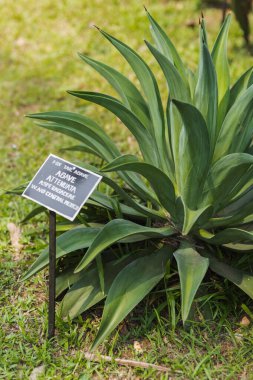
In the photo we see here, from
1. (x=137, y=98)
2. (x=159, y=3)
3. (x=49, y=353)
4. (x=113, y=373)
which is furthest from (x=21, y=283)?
(x=159, y=3)

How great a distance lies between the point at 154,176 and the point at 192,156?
16 cm

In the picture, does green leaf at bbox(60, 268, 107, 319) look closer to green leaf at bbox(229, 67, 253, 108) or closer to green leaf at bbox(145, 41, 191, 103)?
green leaf at bbox(145, 41, 191, 103)

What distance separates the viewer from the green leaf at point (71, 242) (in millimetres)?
2318

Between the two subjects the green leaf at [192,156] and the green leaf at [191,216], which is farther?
the green leaf at [191,216]

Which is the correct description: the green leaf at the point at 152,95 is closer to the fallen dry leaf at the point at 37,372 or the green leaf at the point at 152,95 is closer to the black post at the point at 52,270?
the black post at the point at 52,270

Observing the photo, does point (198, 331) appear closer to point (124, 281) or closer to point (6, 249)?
point (124, 281)

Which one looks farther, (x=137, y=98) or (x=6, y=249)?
(x=6, y=249)

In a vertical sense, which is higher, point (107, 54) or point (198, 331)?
point (107, 54)

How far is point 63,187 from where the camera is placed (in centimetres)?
217

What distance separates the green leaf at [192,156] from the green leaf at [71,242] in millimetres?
420

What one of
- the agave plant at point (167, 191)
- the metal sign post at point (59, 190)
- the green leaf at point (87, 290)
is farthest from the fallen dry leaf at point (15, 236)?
the metal sign post at point (59, 190)

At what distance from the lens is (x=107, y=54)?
192 inches

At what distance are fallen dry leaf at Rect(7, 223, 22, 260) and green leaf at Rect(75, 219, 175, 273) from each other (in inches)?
32.4

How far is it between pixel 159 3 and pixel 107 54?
1120 mm
